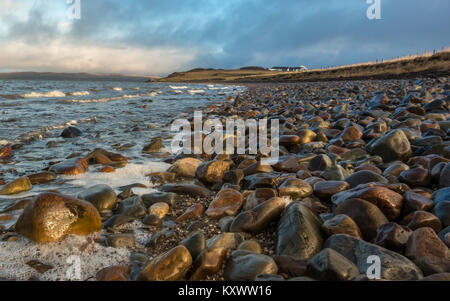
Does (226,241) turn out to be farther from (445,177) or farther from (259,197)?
(445,177)

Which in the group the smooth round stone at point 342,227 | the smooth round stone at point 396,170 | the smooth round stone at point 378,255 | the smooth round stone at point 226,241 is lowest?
the smooth round stone at point 226,241

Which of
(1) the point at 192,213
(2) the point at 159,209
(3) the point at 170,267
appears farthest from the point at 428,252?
(2) the point at 159,209

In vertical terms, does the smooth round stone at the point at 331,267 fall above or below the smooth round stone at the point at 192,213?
above

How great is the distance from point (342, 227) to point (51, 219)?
2.13m

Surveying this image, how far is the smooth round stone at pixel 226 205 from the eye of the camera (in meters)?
2.47

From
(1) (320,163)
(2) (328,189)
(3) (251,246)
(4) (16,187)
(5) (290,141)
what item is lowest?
(3) (251,246)

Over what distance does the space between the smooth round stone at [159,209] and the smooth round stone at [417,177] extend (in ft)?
7.72

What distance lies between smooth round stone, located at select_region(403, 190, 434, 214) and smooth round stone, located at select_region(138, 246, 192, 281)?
164 cm

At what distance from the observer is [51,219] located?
2051mm

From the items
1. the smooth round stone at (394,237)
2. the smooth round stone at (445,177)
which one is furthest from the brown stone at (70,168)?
the smooth round stone at (445,177)

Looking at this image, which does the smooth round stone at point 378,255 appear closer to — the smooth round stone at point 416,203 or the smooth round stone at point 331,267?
the smooth round stone at point 331,267

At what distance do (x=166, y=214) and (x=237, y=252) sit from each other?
1.10m
